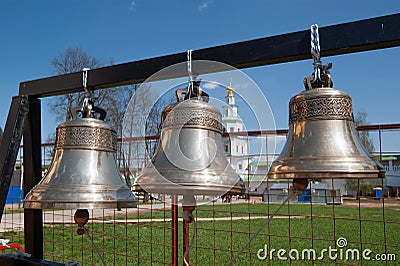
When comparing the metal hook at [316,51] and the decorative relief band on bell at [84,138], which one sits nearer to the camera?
the metal hook at [316,51]

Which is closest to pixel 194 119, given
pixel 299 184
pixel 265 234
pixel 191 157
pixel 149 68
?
pixel 191 157

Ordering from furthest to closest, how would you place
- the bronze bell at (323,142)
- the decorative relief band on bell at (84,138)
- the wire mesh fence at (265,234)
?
the wire mesh fence at (265,234), the decorative relief band on bell at (84,138), the bronze bell at (323,142)

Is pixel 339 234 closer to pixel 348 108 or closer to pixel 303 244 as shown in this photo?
pixel 303 244

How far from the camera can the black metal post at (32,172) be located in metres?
2.56

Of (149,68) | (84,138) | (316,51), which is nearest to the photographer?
(316,51)

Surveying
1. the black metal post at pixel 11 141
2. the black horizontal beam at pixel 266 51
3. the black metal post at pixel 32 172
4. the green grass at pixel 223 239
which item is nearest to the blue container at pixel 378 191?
the green grass at pixel 223 239

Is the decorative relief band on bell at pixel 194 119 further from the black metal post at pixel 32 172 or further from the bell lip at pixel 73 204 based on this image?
the black metal post at pixel 32 172

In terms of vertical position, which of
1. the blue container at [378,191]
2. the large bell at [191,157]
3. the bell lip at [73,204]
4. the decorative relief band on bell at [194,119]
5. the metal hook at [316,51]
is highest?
the metal hook at [316,51]

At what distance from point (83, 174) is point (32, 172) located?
82cm

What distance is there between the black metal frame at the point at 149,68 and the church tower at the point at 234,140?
28cm

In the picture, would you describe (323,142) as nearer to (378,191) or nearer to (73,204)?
(73,204)

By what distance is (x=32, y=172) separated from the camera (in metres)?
2.58

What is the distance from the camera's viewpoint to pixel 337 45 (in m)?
1.70

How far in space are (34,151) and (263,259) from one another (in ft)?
16.8
